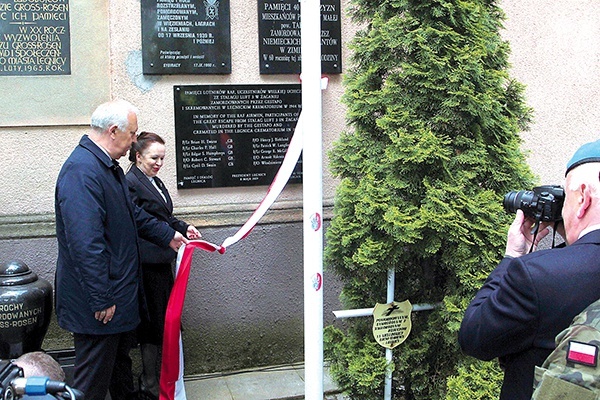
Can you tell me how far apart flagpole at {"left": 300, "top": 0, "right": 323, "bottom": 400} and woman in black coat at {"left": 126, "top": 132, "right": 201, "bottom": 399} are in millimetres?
1582

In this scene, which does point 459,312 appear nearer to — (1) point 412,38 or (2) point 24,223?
(1) point 412,38

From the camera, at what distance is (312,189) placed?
2836mm

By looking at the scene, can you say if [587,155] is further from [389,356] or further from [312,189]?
[389,356]

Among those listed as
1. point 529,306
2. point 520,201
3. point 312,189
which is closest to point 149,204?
point 312,189

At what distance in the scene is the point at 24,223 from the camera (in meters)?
4.56

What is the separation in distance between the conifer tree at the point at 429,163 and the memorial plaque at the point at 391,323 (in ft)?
0.32

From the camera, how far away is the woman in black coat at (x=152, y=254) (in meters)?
4.21

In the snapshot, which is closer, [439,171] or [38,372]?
[38,372]

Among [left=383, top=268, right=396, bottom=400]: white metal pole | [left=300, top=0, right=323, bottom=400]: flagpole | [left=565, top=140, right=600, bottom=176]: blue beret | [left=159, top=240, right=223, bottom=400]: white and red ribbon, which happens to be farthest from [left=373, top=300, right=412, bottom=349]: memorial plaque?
[left=159, top=240, right=223, bottom=400]: white and red ribbon

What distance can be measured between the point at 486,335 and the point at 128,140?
2484 mm

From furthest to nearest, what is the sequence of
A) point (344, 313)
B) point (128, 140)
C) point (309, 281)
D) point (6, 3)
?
point (6, 3), point (128, 140), point (344, 313), point (309, 281)

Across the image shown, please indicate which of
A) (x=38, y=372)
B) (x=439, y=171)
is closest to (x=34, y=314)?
(x=38, y=372)

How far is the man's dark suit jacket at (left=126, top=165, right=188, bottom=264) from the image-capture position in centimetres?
418

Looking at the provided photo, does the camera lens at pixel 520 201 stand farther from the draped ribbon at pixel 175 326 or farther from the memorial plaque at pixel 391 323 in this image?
the draped ribbon at pixel 175 326
